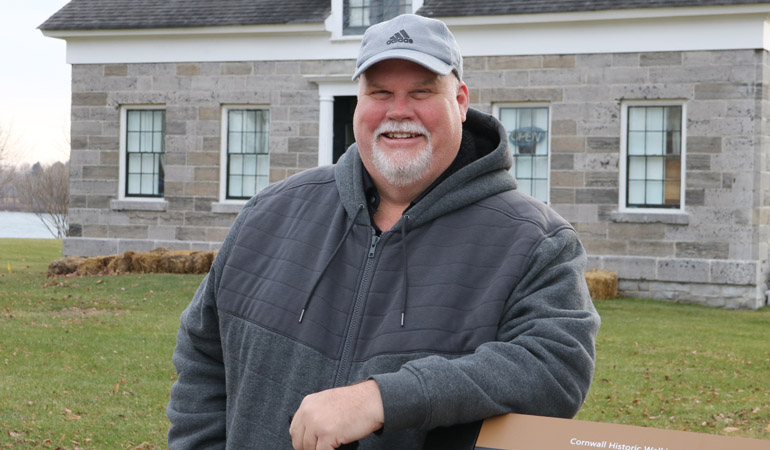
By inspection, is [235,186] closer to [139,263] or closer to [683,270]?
[139,263]

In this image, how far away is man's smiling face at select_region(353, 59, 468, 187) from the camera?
101 inches

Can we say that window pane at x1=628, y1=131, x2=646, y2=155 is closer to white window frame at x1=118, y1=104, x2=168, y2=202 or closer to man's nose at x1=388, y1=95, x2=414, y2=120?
white window frame at x1=118, y1=104, x2=168, y2=202

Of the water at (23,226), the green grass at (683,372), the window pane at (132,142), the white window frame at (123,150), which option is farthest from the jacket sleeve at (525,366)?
the water at (23,226)

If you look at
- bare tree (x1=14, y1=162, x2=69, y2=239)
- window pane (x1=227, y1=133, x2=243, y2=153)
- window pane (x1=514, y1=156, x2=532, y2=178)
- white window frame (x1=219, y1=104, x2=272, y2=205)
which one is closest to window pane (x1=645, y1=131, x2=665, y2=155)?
window pane (x1=514, y1=156, x2=532, y2=178)

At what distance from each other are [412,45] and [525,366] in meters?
0.91

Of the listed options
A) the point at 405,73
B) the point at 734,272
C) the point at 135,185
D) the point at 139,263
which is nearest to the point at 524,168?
the point at 734,272

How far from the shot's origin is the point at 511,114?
657 inches

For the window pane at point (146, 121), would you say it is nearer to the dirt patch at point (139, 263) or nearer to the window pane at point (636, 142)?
the dirt patch at point (139, 263)

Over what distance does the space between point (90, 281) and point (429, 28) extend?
14.2m

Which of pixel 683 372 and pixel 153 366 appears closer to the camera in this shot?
pixel 153 366

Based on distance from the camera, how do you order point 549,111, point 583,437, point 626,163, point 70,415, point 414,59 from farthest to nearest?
point 549,111, point 626,163, point 70,415, point 414,59, point 583,437

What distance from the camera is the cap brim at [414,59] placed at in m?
2.46

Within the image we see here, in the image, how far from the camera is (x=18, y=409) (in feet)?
24.0

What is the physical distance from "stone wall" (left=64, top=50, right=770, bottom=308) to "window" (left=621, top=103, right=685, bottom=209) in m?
0.25
